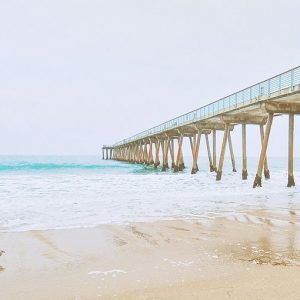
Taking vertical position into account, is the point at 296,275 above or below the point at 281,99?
below

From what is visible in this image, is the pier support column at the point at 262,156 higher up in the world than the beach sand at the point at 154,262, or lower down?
higher up

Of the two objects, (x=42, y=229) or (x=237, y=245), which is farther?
(x=42, y=229)

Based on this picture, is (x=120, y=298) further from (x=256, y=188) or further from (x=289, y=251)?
(x=256, y=188)

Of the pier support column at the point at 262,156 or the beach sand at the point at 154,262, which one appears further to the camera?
the pier support column at the point at 262,156

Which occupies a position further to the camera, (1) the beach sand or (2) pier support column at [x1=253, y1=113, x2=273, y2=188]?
(2) pier support column at [x1=253, y1=113, x2=273, y2=188]

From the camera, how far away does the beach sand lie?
2.97 meters

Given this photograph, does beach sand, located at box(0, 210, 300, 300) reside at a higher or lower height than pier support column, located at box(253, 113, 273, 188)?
lower

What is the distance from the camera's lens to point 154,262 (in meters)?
3.88

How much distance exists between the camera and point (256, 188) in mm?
14617

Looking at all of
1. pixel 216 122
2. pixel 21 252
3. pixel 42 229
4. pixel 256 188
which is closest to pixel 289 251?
pixel 21 252

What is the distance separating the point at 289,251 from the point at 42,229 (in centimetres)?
401

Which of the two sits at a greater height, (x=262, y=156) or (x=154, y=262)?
(x=262, y=156)

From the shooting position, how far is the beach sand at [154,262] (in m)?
2.97

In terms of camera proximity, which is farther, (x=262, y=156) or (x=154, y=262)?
(x=262, y=156)
